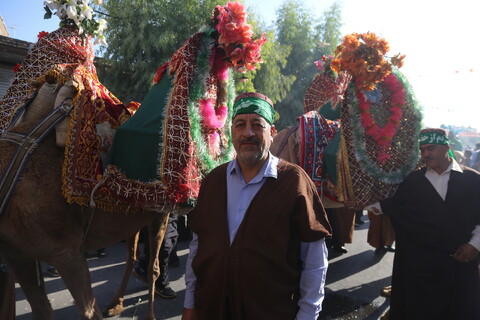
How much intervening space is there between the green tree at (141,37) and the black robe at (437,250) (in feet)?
26.1

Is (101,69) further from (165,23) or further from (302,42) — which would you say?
(302,42)

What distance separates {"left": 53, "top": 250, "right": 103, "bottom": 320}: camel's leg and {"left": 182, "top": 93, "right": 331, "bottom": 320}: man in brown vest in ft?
3.33

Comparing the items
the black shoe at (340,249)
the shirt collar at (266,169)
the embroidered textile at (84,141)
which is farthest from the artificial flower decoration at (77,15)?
the black shoe at (340,249)

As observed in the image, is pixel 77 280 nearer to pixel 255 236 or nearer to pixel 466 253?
pixel 255 236

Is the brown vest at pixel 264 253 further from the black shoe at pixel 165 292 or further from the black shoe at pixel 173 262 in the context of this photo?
the black shoe at pixel 173 262

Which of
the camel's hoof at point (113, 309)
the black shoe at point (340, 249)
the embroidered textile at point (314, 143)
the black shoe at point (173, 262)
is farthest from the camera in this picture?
the black shoe at point (340, 249)

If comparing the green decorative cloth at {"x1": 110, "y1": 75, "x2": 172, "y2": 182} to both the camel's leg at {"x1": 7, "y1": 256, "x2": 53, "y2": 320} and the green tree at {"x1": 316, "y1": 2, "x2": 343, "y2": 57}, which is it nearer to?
the camel's leg at {"x1": 7, "y1": 256, "x2": 53, "y2": 320}

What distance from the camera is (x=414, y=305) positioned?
10.7ft

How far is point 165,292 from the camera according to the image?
4234 millimetres

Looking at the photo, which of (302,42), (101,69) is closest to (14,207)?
(101,69)

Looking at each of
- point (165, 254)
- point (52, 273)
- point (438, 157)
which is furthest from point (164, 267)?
point (438, 157)

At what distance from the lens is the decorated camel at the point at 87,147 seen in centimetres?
245

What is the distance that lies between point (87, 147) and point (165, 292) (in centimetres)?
230

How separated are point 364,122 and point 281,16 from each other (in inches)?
735
